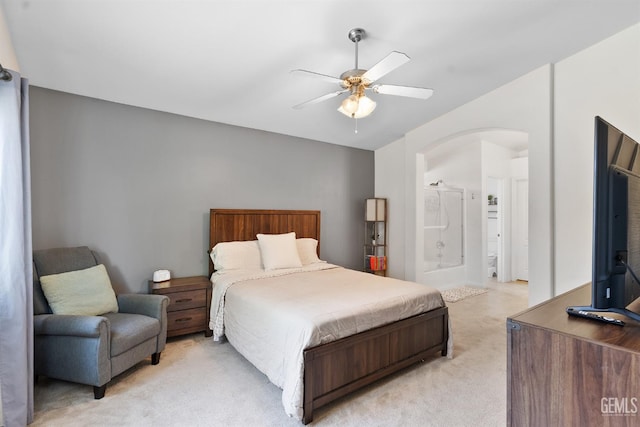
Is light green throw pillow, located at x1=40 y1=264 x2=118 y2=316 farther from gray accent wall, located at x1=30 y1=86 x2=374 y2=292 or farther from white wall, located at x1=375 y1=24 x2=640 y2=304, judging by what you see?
white wall, located at x1=375 y1=24 x2=640 y2=304

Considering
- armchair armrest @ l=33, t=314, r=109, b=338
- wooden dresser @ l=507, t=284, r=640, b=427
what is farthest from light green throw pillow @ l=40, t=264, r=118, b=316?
wooden dresser @ l=507, t=284, r=640, b=427

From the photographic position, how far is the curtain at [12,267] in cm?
184

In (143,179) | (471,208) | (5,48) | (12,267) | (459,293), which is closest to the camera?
(12,267)

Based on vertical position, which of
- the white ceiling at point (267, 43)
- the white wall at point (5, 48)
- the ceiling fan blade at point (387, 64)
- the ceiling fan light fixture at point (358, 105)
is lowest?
the ceiling fan light fixture at point (358, 105)

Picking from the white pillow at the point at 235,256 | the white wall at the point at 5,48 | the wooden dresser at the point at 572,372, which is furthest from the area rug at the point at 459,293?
the white wall at the point at 5,48

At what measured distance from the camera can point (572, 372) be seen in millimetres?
991

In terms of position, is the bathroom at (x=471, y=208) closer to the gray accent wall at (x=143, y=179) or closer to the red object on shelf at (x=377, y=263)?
the red object on shelf at (x=377, y=263)

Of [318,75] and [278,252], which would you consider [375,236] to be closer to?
[278,252]

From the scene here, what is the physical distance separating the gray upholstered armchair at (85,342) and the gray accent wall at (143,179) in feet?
1.84

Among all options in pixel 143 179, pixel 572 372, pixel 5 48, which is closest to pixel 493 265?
pixel 572 372

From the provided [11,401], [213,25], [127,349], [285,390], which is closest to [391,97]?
[213,25]

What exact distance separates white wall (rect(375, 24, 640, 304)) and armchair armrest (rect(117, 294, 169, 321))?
3.78 meters

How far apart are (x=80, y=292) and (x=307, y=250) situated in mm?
2400

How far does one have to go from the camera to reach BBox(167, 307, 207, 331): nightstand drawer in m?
3.18
